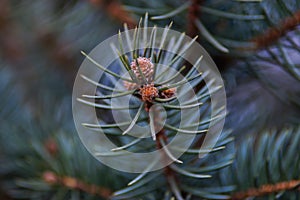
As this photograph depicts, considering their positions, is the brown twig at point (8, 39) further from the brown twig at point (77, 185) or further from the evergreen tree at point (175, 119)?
the brown twig at point (77, 185)

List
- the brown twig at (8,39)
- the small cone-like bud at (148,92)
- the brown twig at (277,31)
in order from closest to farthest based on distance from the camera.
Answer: the small cone-like bud at (148,92) → the brown twig at (277,31) → the brown twig at (8,39)

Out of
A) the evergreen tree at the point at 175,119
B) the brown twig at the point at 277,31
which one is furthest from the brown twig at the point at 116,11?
the brown twig at the point at 277,31

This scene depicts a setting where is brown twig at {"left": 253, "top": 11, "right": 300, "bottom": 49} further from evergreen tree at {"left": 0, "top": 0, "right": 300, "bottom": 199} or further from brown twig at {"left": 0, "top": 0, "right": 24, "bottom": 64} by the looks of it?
brown twig at {"left": 0, "top": 0, "right": 24, "bottom": 64}

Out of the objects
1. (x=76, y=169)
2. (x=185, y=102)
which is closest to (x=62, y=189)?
(x=76, y=169)

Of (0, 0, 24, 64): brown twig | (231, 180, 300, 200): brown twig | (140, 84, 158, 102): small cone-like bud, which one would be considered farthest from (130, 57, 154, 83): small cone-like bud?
(0, 0, 24, 64): brown twig

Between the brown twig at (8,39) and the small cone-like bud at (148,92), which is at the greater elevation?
the brown twig at (8,39)

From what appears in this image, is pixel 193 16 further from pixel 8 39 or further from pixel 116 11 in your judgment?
pixel 8 39
